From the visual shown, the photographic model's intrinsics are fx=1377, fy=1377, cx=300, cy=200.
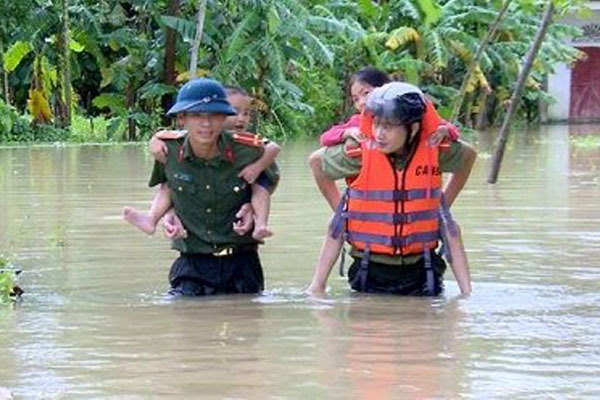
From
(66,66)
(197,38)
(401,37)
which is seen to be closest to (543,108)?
(401,37)

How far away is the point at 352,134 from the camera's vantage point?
20.6 feet

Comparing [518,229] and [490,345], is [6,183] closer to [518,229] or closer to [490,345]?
[518,229]

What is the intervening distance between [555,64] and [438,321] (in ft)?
101

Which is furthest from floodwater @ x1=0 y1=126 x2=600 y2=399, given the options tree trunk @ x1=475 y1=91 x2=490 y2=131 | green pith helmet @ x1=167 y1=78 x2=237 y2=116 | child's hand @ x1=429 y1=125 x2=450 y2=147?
tree trunk @ x1=475 y1=91 x2=490 y2=131

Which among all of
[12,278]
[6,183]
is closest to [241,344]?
[12,278]

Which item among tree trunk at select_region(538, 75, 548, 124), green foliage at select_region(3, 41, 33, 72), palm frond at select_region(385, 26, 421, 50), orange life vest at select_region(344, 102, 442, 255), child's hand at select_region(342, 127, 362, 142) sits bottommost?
tree trunk at select_region(538, 75, 548, 124)

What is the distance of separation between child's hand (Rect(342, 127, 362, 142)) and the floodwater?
76 centimetres

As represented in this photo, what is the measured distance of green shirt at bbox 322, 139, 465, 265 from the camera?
20.4 feet

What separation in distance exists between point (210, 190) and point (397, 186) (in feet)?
2.98

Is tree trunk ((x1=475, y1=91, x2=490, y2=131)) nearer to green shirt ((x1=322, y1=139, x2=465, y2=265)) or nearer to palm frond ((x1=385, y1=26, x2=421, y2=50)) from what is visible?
palm frond ((x1=385, y1=26, x2=421, y2=50))

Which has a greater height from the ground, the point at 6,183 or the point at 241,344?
the point at 241,344

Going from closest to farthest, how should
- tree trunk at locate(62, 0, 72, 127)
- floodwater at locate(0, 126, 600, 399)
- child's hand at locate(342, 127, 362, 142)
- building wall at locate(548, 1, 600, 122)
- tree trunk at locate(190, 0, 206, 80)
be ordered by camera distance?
floodwater at locate(0, 126, 600, 399), child's hand at locate(342, 127, 362, 142), tree trunk at locate(190, 0, 206, 80), tree trunk at locate(62, 0, 72, 127), building wall at locate(548, 1, 600, 122)

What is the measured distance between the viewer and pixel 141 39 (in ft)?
83.1

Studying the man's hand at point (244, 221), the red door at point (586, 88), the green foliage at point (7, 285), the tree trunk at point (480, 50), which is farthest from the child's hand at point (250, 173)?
the red door at point (586, 88)
